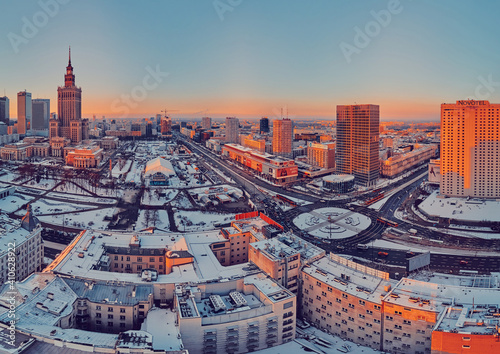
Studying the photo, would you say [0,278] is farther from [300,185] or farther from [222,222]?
[300,185]

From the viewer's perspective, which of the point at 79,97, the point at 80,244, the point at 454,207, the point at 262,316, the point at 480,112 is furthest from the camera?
the point at 79,97

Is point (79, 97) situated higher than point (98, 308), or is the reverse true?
point (79, 97)

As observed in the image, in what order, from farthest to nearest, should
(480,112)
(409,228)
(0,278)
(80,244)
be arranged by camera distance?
(480,112) → (409,228) → (80,244) → (0,278)

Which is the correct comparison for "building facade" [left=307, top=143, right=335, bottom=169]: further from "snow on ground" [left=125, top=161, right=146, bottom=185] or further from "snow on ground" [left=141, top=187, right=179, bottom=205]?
"snow on ground" [left=125, top=161, right=146, bottom=185]

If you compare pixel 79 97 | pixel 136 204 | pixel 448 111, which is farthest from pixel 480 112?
pixel 79 97

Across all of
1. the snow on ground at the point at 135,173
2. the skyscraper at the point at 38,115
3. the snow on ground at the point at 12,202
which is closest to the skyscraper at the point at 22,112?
the skyscraper at the point at 38,115

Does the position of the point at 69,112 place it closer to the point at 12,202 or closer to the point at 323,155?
the point at 12,202

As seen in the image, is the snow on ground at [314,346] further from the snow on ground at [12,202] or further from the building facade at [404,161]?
the building facade at [404,161]

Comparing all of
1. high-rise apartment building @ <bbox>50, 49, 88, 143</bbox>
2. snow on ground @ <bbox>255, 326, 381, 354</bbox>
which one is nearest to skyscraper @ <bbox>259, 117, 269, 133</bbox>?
high-rise apartment building @ <bbox>50, 49, 88, 143</bbox>
